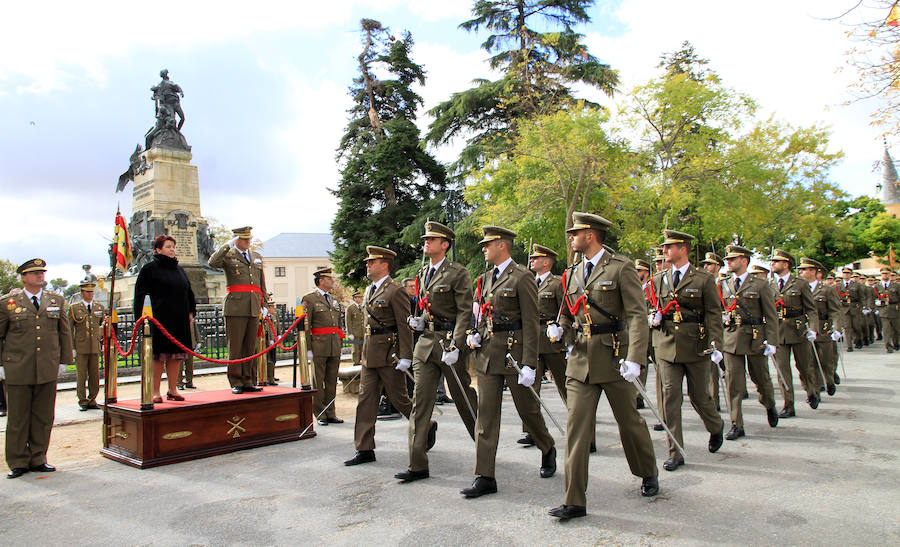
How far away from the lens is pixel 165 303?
24.2 feet

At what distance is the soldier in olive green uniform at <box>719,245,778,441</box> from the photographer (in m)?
7.50

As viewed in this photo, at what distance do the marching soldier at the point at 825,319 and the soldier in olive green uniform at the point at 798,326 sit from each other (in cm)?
28

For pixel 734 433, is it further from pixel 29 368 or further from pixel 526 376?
pixel 29 368

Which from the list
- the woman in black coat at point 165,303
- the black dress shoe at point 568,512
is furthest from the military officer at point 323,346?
the black dress shoe at point 568,512

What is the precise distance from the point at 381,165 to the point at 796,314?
27.2 meters

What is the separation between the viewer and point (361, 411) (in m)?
6.66

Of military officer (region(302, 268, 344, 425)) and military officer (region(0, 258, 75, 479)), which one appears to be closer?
military officer (region(0, 258, 75, 479))

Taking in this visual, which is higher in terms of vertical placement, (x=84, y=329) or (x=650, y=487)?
(x=84, y=329)

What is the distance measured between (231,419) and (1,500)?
2.33m

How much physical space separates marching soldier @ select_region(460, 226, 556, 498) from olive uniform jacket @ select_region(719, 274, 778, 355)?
11.3ft

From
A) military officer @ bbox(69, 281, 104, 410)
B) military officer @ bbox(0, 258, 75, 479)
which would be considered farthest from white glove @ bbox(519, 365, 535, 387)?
military officer @ bbox(69, 281, 104, 410)

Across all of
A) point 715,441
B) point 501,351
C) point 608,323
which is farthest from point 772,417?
point 501,351

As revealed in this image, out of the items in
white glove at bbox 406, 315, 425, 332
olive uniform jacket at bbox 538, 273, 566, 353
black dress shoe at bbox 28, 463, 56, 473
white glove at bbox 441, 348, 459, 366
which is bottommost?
black dress shoe at bbox 28, 463, 56, 473

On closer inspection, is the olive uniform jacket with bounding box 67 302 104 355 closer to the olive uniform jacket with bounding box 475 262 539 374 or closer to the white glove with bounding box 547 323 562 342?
the olive uniform jacket with bounding box 475 262 539 374
